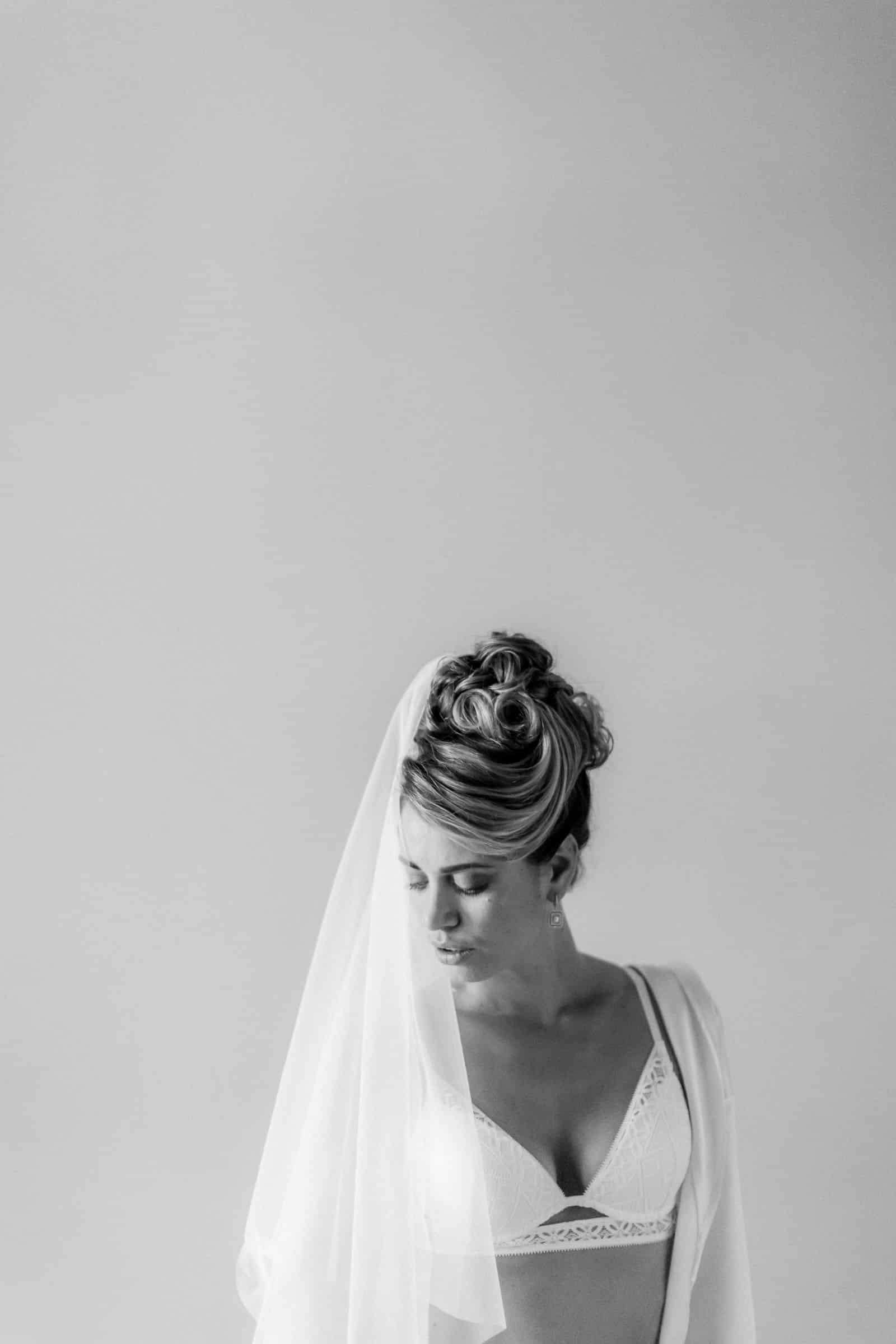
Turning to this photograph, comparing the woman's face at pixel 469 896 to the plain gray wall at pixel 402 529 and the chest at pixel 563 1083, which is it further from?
the plain gray wall at pixel 402 529

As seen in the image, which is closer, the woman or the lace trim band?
the woman

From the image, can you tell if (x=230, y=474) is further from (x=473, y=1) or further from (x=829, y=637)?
(x=829, y=637)

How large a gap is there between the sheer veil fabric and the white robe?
327 mm

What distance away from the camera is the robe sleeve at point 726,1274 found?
1856mm

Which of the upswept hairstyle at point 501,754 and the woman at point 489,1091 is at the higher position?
the upswept hairstyle at point 501,754

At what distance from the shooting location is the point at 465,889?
1.72m

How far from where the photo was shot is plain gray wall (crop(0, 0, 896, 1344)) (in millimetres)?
2283

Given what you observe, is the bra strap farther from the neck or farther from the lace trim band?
the lace trim band

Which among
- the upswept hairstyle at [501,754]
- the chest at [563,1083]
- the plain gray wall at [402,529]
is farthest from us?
the plain gray wall at [402,529]

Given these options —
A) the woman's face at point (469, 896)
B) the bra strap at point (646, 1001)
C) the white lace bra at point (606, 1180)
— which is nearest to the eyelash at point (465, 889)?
the woman's face at point (469, 896)

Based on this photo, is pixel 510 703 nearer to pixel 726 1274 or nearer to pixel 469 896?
pixel 469 896

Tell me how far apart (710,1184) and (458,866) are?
557 millimetres

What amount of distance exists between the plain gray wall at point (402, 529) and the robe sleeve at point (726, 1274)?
0.62 meters

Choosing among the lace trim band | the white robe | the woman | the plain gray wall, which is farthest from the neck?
the plain gray wall
